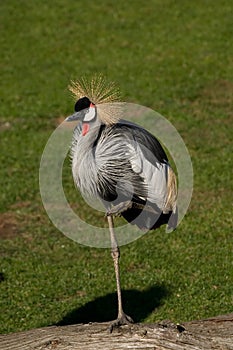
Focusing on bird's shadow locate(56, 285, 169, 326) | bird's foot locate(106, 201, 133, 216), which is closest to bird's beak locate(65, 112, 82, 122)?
bird's foot locate(106, 201, 133, 216)

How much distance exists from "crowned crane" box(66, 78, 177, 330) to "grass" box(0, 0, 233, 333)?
173 centimetres

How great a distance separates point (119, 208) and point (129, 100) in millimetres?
7527

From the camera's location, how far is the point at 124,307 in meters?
7.86

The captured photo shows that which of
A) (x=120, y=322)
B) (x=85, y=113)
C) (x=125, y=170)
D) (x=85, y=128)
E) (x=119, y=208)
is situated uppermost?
(x=85, y=113)

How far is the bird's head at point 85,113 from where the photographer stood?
230 inches

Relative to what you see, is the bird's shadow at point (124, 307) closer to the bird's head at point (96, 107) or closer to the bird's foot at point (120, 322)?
the bird's foot at point (120, 322)

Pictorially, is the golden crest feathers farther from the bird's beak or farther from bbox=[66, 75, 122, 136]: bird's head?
the bird's beak

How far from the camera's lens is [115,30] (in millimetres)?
16297

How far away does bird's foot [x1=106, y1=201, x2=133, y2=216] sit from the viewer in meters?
5.98

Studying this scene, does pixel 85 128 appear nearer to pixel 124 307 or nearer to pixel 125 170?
pixel 125 170

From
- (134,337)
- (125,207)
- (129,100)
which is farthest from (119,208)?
(129,100)

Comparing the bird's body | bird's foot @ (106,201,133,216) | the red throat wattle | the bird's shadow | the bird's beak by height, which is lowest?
the bird's shadow

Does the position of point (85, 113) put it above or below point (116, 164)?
above

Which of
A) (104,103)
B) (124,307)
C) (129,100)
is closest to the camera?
(104,103)
